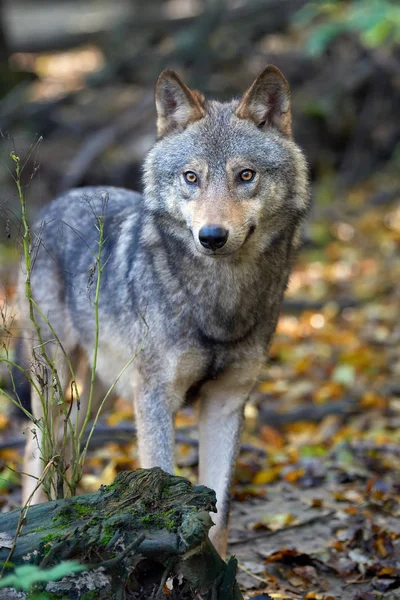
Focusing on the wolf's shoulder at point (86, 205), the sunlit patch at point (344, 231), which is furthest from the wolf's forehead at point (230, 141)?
the sunlit patch at point (344, 231)

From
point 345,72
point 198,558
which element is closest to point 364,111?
point 345,72

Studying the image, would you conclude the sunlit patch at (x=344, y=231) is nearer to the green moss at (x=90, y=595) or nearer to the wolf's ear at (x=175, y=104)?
the wolf's ear at (x=175, y=104)

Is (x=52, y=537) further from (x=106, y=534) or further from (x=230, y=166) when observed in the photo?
(x=230, y=166)

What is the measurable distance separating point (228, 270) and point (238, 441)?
0.97 meters

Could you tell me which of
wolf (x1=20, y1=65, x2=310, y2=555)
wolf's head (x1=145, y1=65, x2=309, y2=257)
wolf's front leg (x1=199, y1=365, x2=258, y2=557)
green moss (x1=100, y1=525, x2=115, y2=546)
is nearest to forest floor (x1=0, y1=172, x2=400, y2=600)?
wolf's front leg (x1=199, y1=365, x2=258, y2=557)

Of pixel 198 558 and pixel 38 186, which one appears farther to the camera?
pixel 38 186

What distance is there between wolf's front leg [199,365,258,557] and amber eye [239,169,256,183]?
1013 mm

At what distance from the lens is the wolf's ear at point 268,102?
415 centimetres

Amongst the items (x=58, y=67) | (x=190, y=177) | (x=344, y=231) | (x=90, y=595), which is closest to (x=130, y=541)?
(x=90, y=595)

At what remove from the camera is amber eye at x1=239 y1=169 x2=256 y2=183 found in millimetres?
3928

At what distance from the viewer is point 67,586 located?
9.11 ft

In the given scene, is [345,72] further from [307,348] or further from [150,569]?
[150,569]

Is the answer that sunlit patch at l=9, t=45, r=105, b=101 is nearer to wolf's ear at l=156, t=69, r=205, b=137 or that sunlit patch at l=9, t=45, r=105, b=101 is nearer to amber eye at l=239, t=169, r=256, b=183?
wolf's ear at l=156, t=69, r=205, b=137

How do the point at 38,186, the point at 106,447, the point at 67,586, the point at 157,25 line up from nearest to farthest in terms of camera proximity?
the point at 67,586, the point at 106,447, the point at 38,186, the point at 157,25
